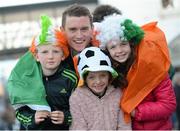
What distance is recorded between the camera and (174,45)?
9.98 m

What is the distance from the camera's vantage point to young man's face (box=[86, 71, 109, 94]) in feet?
7.57

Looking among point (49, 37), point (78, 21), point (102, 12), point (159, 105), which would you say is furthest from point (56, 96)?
point (102, 12)

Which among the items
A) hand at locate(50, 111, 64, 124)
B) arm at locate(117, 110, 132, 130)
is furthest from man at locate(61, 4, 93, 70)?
arm at locate(117, 110, 132, 130)

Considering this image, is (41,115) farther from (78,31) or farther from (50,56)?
(78,31)

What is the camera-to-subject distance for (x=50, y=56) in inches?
91.0

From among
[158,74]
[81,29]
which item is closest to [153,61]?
[158,74]

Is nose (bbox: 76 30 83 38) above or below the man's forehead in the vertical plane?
below

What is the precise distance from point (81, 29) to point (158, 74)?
18.5 inches

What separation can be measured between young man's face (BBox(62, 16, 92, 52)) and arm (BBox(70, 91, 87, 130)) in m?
0.29

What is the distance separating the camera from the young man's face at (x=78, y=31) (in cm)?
238

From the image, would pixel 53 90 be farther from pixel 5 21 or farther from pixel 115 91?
pixel 5 21

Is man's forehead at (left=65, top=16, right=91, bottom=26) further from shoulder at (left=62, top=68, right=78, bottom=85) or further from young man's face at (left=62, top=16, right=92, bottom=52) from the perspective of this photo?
shoulder at (left=62, top=68, right=78, bottom=85)

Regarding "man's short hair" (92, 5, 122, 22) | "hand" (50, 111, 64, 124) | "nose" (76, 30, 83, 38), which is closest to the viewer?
"hand" (50, 111, 64, 124)

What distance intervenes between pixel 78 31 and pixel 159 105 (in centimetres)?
58
